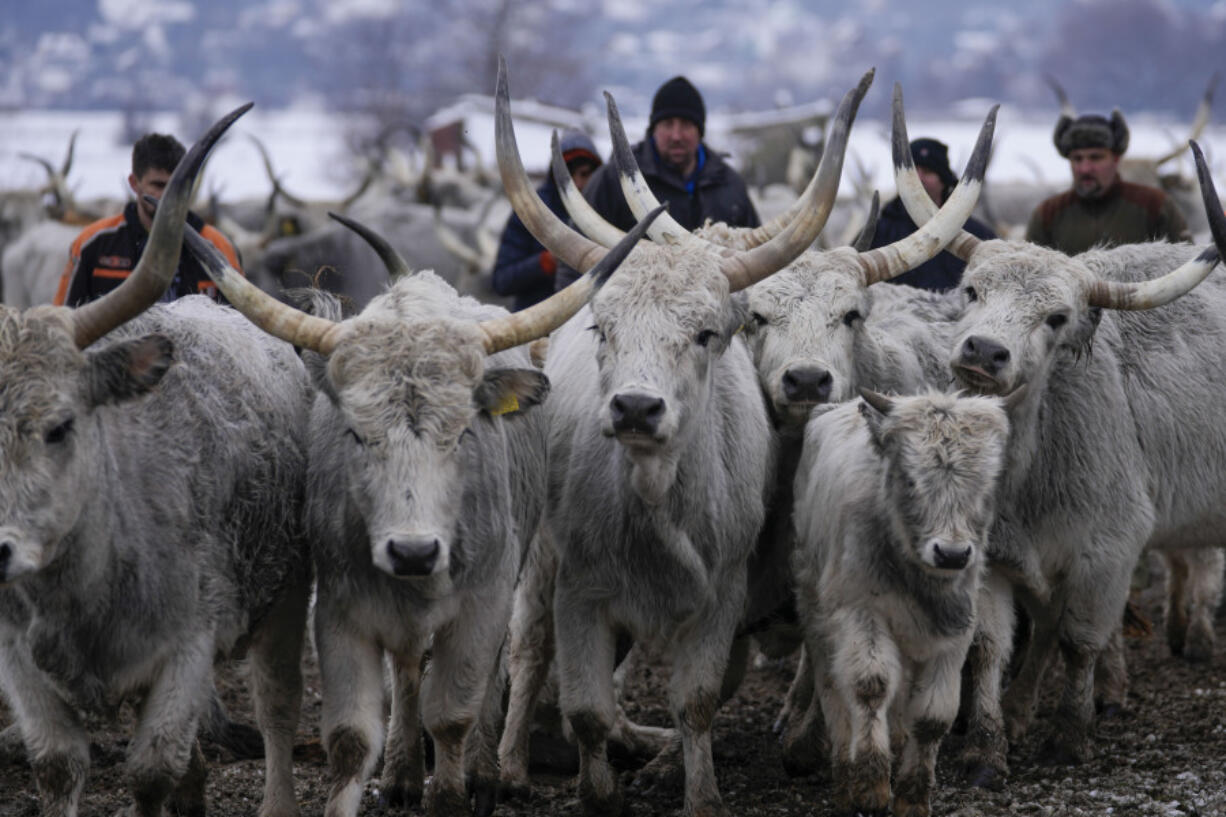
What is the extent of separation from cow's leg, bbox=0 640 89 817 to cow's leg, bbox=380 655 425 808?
153 cm

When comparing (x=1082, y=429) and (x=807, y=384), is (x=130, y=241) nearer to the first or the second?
(x=807, y=384)

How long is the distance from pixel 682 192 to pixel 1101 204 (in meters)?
2.58

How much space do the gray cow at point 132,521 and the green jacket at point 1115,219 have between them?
5.42m

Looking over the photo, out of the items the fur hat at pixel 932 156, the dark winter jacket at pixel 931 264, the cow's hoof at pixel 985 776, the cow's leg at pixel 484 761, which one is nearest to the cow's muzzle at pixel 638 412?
the cow's leg at pixel 484 761

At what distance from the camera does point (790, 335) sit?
6.54 m

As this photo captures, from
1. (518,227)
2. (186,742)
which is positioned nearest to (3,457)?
(186,742)

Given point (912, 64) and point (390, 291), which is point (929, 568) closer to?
point (390, 291)

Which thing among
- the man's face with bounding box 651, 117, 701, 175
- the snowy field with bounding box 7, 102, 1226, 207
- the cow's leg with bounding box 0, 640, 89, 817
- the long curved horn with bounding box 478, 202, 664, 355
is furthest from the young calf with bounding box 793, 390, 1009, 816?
the snowy field with bounding box 7, 102, 1226, 207

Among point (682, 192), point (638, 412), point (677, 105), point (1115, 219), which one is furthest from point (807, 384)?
point (1115, 219)

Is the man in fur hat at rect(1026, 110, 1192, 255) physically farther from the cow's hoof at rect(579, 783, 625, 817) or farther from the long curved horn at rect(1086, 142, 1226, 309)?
the cow's hoof at rect(579, 783, 625, 817)

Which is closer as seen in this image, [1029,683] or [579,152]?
[1029,683]

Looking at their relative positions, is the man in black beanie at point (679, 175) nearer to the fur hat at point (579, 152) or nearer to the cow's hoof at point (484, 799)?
the fur hat at point (579, 152)

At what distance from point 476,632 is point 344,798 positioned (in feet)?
2.33

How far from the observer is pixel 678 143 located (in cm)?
862
